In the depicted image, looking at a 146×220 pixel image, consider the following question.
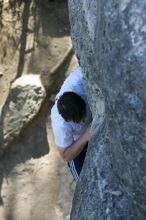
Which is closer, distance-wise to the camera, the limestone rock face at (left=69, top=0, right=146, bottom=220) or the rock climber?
the limestone rock face at (left=69, top=0, right=146, bottom=220)

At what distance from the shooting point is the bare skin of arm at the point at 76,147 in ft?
6.81

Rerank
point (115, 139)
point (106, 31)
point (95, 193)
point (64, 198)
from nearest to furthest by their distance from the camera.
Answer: point (106, 31) < point (115, 139) < point (95, 193) < point (64, 198)

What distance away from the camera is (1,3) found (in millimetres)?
3488

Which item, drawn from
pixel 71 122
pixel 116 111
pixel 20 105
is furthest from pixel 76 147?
pixel 20 105

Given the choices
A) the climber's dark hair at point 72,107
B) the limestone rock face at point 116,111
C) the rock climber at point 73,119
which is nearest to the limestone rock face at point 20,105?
the rock climber at point 73,119

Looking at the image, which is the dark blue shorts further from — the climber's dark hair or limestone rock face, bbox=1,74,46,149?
limestone rock face, bbox=1,74,46,149

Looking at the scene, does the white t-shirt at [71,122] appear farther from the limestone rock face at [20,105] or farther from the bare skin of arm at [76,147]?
the limestone rock face at [20,105]

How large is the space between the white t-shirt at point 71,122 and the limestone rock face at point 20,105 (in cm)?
137

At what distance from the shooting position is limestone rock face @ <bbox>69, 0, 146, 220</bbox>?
3.93 ft

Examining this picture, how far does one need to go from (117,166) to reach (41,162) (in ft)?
6.89

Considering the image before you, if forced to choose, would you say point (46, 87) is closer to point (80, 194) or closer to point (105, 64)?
point (80, 194)

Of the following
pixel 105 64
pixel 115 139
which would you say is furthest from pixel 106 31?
pixel 115 139

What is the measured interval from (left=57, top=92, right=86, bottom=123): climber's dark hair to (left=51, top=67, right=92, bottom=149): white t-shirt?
0.02 m

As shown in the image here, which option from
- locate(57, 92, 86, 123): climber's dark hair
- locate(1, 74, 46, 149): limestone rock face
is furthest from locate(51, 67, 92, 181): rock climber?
locate(1, 74, 46, 149): limestone rock face
